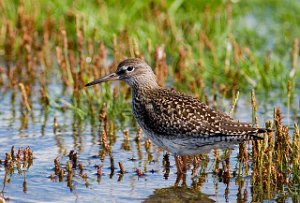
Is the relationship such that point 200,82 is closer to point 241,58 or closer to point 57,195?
point 241,58

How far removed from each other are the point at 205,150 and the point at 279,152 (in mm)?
802

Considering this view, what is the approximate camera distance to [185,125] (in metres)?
8.09

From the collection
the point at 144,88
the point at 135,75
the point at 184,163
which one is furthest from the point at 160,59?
the point at 184,163

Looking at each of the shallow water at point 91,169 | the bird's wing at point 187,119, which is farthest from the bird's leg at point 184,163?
the bird's wing at point 187,119

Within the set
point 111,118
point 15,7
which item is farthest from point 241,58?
point 15,7

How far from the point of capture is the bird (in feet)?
25.9

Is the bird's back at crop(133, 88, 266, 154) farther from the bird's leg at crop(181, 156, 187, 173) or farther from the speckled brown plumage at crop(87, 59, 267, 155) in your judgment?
the bird's leg at crop(181, 156, 187, 173)

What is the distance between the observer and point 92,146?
30.7 feet

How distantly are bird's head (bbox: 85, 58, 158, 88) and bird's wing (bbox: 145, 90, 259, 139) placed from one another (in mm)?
557

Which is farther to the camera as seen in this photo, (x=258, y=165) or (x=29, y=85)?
(x=29, y=85)

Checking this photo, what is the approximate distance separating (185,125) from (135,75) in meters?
1.31

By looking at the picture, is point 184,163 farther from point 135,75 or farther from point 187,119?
point 135,75

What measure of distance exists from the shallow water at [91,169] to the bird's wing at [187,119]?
543 mm

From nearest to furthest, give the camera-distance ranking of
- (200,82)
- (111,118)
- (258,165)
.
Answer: (258,165) → (111,118) → (200,82)
